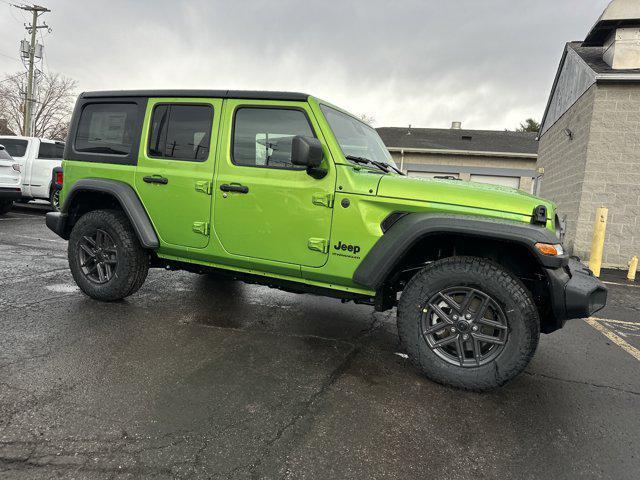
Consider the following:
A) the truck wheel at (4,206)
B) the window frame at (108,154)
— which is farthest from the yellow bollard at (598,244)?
the truck wheel at (4,206)

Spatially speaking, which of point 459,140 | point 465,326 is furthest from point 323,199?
point 459,140

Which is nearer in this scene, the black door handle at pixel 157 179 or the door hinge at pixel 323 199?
the door hinge at pixel 323 199

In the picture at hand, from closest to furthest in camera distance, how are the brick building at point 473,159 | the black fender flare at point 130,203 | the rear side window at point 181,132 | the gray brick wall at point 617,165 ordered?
the rear side window at point 181,132 < the black fender flare at point 130,203 < the gray brick wall at point 617,165 < the brick building at point 473,159

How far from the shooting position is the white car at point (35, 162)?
10.6 meters

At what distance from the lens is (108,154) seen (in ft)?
13.6

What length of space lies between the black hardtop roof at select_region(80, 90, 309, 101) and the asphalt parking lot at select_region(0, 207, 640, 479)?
1.99 meters

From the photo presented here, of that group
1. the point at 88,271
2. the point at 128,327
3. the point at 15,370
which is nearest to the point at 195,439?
the point at 15,370

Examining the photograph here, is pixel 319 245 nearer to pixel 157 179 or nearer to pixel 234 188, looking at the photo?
pixel 234 188

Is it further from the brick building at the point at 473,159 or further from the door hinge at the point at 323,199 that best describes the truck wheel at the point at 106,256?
the brick building at the point at 473,159

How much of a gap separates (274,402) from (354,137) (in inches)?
88.3

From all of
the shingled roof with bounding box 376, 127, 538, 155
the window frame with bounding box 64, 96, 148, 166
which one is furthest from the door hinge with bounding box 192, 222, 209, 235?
the shingled roof with bounding box 376, 127, 538, 155

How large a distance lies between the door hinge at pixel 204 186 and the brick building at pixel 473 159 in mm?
18240

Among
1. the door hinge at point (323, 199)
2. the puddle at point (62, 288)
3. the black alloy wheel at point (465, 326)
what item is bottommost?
the puddle at point (62, 288)

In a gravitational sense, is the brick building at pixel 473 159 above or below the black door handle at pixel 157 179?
above
